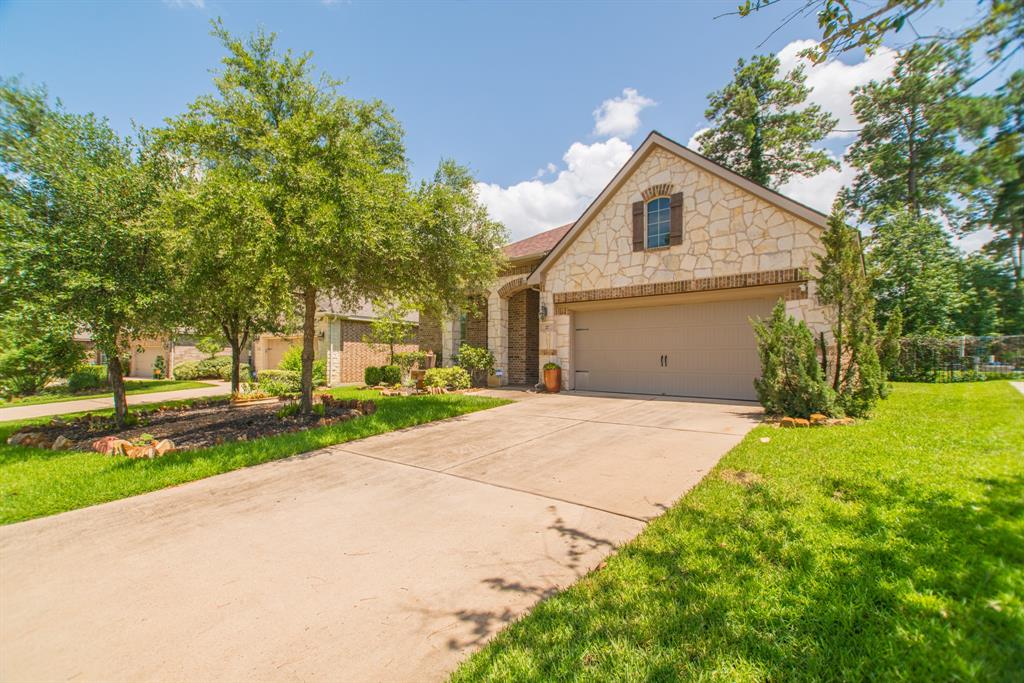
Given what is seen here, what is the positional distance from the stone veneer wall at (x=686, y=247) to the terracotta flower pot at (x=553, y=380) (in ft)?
0.77

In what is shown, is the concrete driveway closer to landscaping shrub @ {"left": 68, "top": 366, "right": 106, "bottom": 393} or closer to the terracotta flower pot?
the terracotta flower pot

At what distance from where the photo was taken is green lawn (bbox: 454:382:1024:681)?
1993 mm

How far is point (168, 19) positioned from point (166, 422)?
7.86m

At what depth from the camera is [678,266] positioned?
11172mm

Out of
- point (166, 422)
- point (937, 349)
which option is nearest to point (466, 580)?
point (166, 422)

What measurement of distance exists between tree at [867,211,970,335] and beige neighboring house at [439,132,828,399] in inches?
445

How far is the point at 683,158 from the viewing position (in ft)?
37.0

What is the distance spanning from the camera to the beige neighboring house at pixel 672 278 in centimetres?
1005

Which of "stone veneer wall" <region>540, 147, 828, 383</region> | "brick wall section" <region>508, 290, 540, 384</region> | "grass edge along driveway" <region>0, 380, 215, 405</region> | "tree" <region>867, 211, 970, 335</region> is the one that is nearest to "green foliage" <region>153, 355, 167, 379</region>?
"grass edge along driveway" <region>0, 380, 215, 405</region>

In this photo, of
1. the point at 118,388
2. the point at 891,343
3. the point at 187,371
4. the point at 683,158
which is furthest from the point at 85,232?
the point at 187,371

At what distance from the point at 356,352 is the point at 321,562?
17.1 metres

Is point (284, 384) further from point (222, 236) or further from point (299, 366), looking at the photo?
point (222, 236)

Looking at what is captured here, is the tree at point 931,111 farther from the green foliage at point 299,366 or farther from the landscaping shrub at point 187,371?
the landscaping shrub at point 187,371

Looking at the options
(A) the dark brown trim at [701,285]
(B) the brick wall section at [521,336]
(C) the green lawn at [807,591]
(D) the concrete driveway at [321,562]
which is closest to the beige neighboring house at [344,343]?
(B) the brick wall section at [521,336]
